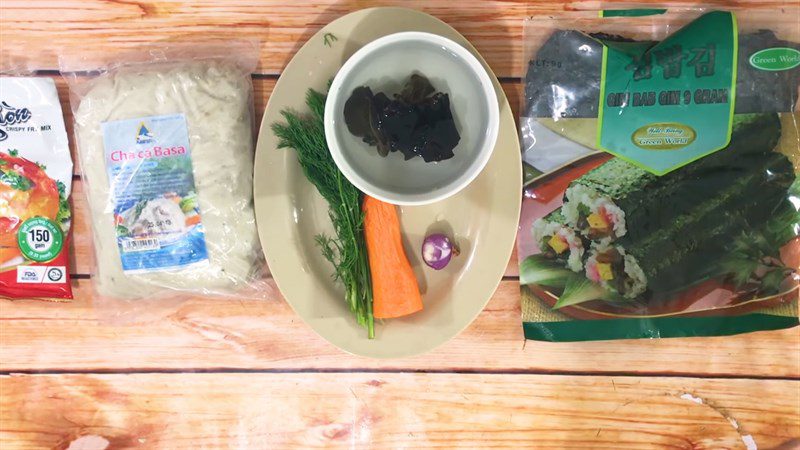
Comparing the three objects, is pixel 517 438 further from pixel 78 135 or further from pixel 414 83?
pixel 78 135

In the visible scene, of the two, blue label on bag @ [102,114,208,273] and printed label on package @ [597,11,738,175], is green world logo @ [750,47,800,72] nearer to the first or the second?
printed label on package @ [597,11,738,175]

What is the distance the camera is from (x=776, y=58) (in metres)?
0.82

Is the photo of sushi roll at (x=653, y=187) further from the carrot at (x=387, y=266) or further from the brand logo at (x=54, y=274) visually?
the brand logo at (x=54, y=274)

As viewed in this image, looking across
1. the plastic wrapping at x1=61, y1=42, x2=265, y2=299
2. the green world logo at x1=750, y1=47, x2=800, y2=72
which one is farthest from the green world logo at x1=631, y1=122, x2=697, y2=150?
the plastic wrapping at x1=61, y1=42, x2=265, y2=299

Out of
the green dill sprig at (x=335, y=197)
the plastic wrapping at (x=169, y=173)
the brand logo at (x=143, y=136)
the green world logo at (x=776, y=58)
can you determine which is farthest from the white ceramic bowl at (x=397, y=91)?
the green world logo at (x=776, y=58)

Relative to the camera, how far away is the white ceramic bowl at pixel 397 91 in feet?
2.41

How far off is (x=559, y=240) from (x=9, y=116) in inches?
34.9

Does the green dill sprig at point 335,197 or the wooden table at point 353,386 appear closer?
the green dill sprig at point 335,197

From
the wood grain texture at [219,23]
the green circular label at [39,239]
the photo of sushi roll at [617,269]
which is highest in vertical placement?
the wood grain texture at [219,23]

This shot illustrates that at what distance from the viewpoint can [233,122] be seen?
82cm

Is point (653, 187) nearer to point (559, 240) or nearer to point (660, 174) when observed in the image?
point (660, 174)

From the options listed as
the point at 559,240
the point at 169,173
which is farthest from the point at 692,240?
the point at 169,173

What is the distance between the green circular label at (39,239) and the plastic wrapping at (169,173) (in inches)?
2.7

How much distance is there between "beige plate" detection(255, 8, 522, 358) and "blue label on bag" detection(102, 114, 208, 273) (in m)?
0.12
